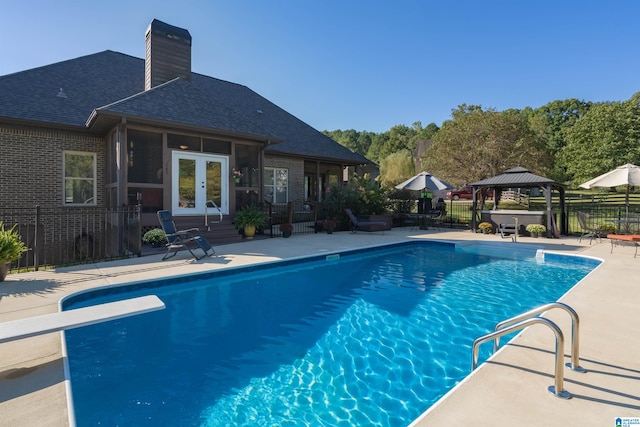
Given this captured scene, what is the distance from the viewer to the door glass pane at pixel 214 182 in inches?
440

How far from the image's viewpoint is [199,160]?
1088 centimetres

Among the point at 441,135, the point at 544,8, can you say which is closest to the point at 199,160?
the point at 544,8

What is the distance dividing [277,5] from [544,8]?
396 inches

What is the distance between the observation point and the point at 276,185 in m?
Answer: 16.4

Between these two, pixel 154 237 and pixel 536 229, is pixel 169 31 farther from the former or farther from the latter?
pixel 536 229

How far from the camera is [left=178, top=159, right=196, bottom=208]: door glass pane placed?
1053cm

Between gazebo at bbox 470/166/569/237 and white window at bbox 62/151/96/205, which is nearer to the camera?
white window at bbox 62/151/96/205

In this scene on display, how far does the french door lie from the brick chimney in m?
4.28

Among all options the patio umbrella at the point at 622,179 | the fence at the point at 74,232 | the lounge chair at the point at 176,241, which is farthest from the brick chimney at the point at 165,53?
the patio umbrella at the point at 622,179

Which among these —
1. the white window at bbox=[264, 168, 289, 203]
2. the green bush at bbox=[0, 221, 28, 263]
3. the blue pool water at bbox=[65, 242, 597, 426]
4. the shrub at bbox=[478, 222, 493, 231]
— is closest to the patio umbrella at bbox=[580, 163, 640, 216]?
the shrub at bbox=[478, 222, 493, 231]

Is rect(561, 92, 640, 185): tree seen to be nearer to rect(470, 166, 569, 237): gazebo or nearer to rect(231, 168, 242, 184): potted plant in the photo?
rect(470, 166, 569, 237): gazebo

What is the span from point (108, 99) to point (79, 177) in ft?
10.9

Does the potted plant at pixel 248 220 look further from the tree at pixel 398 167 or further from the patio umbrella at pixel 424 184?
the tree at pixel 398 167

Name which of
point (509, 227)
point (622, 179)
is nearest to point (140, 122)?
point (509, 227)
